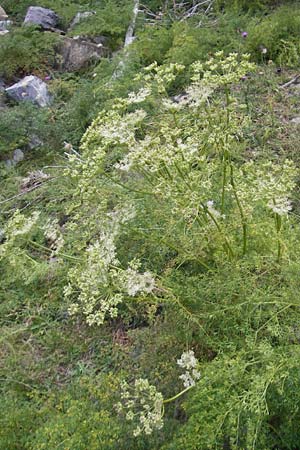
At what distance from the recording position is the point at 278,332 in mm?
2543

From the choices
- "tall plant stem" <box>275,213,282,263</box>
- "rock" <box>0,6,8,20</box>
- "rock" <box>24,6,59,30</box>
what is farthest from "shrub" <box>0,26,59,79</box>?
"tall plant stem" <box>275,213,282,263</box>

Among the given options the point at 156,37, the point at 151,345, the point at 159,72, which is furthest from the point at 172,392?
the point at 156,37

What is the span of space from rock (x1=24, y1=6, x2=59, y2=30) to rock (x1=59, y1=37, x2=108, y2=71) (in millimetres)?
865

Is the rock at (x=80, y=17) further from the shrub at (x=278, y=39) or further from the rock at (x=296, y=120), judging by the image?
the rock at (x=296, y=120)

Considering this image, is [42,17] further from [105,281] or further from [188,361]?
[188,361]

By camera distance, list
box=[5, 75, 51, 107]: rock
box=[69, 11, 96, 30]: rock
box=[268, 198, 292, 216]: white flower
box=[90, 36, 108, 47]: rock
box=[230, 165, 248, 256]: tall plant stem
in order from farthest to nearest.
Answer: box=[69, 11, 96, 30]: rock
box=[90, 36, 108, 47]: rock
box=[5, 75, 51, 107]: rock
box=[230, 165, 248, 256]: tall plant stem
box=[268, 198, 292, 216]: white flower

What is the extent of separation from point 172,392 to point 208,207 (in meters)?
1.09

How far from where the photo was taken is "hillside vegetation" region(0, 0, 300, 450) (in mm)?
2471

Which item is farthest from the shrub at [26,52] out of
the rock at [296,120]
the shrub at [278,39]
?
the rock at [296,120]

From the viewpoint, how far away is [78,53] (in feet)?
24.0

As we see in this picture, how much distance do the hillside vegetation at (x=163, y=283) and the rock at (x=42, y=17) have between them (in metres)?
3.08

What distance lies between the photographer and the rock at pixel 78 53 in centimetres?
724

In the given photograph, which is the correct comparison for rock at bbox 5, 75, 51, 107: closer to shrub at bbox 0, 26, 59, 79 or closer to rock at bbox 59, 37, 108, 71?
shrub at bbox 0, 26, 59, 79

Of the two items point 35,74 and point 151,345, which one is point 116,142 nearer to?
point 151,345
